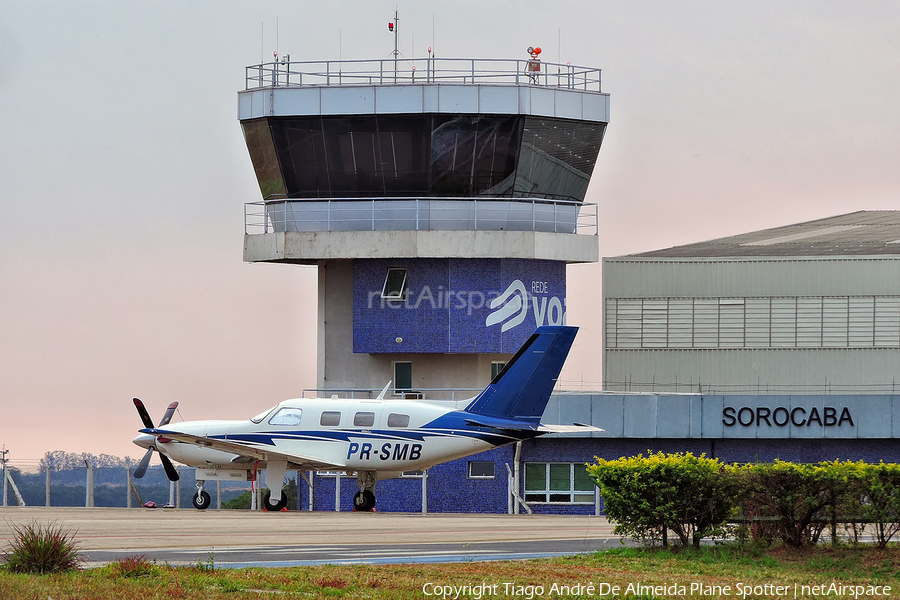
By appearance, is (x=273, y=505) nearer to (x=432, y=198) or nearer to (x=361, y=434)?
(x=361, y=434)

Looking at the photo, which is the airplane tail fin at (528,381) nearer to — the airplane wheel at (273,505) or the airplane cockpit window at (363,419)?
the airplane cockpit window at (363,419)

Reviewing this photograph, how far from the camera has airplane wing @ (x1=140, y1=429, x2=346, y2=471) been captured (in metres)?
37.3

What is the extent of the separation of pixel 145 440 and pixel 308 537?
682 inches

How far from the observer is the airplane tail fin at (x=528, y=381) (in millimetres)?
37281

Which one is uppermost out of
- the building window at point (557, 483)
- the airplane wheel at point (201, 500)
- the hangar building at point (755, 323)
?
the hangar building at point (755, 323)

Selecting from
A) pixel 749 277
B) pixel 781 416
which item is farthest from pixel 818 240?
pixel 781 416

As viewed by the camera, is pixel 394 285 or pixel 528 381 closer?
pixel 528 381

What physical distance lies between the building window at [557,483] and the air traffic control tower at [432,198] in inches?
180

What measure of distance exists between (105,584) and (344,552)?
6106 millimetres

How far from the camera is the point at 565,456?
51.2m

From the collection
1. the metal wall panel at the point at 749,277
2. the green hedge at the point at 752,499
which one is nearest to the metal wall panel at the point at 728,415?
the metal wall panel at the point at 749,277

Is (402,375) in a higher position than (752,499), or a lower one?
higher

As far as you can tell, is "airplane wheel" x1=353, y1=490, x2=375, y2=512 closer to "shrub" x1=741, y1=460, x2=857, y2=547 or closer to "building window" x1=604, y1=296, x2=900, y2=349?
"shrub" x1=741, y1=460, x2=857, y2=547

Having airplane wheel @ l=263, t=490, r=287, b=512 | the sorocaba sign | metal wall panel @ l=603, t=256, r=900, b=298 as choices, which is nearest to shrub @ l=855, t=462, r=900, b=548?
airplane wheel @ l=263, t=490, r=287, b=512
